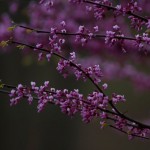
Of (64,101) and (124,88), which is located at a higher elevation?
(124,88)

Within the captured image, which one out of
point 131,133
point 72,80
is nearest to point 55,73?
point 72,80

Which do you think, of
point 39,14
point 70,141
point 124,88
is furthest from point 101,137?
point 39,14

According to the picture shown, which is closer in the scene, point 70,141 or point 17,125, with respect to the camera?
point 17,125

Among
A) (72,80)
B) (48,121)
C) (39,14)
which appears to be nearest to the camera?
(39,14)

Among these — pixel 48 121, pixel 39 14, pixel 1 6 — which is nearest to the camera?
pixel 39 14

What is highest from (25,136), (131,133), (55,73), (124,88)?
(124,88)

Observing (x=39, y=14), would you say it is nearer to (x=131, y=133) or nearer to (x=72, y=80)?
(x=131, y=133)

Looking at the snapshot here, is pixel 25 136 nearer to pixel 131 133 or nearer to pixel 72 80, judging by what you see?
pixel 72 80

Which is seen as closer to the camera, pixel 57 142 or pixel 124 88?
pixel 57 142

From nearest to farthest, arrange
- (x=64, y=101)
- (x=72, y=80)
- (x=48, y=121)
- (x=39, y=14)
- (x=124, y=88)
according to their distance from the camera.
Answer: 1. (x=64, y=101)
2. (x=39, y=14)
3. (x=48, y=121)
4. (x=72, y=80)
5. (x=124, y=88)
